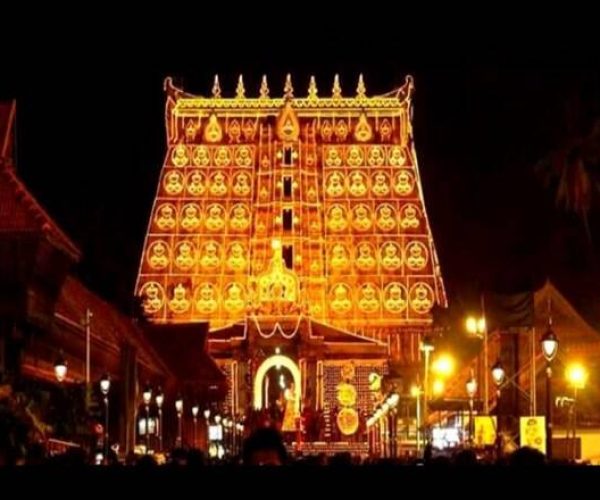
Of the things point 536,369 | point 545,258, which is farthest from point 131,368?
point 545,258

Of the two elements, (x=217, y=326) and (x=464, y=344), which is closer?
(x=464, y=344)

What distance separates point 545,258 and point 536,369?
39.8 m

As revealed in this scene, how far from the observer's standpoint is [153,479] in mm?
6582

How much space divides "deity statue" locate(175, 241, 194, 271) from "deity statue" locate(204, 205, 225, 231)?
5.73ft

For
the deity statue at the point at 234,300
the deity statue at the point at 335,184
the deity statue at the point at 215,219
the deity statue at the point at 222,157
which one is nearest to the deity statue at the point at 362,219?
the deity statue at the point at 335,184

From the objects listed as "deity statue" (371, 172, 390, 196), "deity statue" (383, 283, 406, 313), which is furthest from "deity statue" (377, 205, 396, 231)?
"deity statue" (383, 283, 406, 313)

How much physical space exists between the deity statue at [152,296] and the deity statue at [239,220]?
596 centimetres

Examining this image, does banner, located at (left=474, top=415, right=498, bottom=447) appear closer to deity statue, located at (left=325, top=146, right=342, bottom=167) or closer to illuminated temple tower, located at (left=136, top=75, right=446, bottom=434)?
illuminated temple tower, located at (left=136, top=75, right=446, bottom=434)

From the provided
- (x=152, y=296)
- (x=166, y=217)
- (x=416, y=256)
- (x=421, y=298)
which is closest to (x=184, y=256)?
(x=166, y=217)

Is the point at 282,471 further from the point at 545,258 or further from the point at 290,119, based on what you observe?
the point at 290,119

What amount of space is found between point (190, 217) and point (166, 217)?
148 cm

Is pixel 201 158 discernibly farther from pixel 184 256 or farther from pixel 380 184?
pixel 380 184

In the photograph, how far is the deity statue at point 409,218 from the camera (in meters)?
87.1

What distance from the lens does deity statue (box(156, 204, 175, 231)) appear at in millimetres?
87250
